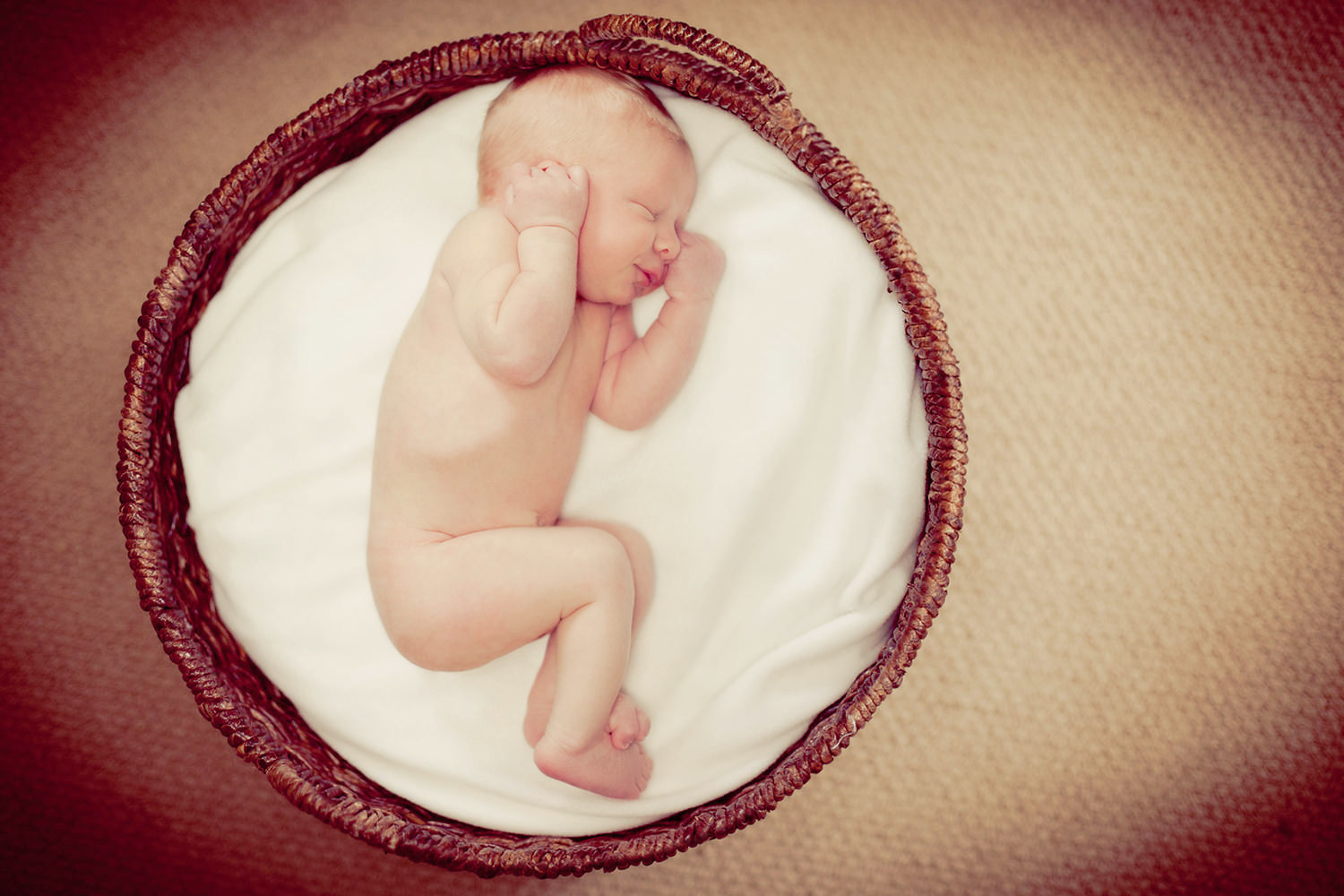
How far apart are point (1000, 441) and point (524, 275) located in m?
0.72

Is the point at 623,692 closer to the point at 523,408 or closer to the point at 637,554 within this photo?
the point at 637,554

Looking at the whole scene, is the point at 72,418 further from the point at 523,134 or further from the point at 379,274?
the point at 523,134

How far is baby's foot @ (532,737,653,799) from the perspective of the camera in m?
0.79

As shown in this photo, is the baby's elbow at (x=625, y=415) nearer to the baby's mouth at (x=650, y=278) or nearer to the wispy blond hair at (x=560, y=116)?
the baby's mouth at (x=650, y=278)

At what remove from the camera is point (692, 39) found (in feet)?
2.63

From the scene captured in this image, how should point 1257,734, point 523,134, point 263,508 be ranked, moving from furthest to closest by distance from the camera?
point 1257,734 → point 263,508 → point 523,134

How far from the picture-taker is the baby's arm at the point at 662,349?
90 cm

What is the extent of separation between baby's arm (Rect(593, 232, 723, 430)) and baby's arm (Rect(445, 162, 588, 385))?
15 centimetres

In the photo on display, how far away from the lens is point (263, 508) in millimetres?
949

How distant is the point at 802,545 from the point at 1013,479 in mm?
380

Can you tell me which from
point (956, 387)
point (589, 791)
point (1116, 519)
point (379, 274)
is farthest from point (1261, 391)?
point (379, 274)

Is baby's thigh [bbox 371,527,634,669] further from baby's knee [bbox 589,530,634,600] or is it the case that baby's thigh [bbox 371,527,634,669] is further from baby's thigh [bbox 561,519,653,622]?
baby's thigh [bbox 561,519,653,622]

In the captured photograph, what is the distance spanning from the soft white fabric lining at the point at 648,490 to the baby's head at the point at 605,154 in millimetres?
157

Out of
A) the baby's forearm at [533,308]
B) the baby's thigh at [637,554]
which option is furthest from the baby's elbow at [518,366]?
the baby's thigh at [637,554]
